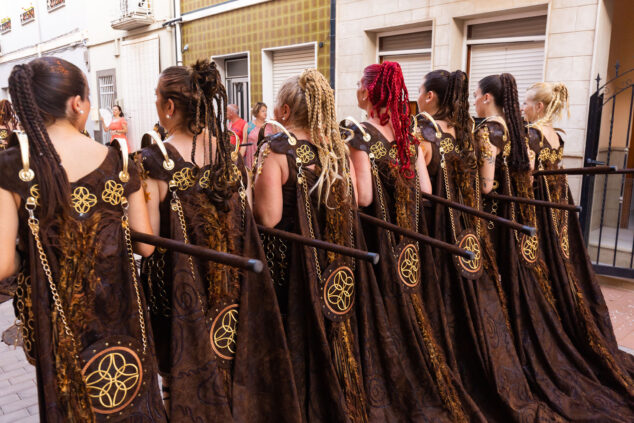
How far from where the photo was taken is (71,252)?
170cm

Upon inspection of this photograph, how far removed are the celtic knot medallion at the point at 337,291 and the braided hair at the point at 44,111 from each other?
125 cm

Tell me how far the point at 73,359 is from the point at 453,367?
204cm

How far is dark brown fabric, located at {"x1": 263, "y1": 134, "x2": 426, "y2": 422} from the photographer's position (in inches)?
93.0

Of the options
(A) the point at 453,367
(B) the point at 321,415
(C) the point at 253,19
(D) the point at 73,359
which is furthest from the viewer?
(C) the point at 253,19

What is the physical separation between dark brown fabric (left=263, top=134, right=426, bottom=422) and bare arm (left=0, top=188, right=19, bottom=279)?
1.10 metres

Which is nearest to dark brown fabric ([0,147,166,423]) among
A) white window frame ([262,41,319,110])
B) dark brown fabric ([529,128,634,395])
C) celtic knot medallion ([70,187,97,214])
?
celtic knot medallion ([70,187,97,214])

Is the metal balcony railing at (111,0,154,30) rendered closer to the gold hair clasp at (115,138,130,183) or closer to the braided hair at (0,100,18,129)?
the braided hair at (0,100,18,129)

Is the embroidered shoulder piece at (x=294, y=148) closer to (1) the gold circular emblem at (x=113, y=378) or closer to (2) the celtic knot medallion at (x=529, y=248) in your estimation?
(1) the gold circular emblem at (x=113, y=378)

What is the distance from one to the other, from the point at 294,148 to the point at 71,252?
1.08 metres

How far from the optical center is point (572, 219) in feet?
12.4

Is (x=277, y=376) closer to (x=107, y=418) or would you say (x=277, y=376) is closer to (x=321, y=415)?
(x=321, y=415)

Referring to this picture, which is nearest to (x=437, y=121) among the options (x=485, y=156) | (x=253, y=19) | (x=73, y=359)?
(x=485, y=156)

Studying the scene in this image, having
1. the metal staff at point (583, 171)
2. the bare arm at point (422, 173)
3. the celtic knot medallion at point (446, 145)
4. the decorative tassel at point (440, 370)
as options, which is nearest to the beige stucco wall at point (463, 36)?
the metal staff at point (583, 171)

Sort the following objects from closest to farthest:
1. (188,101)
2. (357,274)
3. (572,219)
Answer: (188,101) < (357,274) < (572,219)
